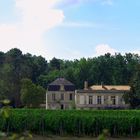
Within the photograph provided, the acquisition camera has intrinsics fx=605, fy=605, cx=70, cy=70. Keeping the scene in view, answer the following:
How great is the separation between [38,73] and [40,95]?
36.1 m

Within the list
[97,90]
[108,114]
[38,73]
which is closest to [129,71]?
[38,73]

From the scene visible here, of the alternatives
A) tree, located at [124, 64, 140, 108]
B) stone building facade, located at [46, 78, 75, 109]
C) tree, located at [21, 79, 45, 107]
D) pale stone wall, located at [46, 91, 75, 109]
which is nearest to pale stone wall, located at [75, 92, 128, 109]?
pale stone wall, located at [46, 91, 75, 109]

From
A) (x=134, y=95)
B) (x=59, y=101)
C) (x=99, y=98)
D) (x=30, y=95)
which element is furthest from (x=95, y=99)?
(x=30, y=95)

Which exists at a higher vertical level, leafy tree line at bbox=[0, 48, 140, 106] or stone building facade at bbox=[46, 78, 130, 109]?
leafy tree line at bbox=[0, 48, 140, 106]

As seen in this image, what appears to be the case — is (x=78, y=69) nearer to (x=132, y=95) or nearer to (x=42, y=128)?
(x=132, y=95)

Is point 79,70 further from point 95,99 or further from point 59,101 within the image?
point 95,99

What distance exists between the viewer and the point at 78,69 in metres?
113

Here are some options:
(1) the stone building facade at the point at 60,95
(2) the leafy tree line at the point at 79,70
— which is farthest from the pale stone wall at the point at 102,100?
(2) the leafy tree line at the point at 79,70

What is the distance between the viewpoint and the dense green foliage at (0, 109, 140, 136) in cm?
4659

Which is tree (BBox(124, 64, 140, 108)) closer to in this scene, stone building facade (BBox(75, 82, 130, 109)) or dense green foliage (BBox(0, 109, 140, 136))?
stone building facade (BBox(75, 82, 130, 109))

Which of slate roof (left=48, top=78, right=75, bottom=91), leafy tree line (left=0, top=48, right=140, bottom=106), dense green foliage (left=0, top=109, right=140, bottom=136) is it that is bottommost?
dense green foliage (left=0, top=109, right=140, bottom=136)

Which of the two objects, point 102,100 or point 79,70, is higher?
point 79,70

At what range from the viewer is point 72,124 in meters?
47.2

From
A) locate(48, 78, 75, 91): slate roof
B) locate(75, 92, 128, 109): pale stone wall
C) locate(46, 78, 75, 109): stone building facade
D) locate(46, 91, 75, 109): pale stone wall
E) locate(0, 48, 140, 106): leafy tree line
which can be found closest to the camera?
locate(75, 92, 128, 109): pale stone wall
